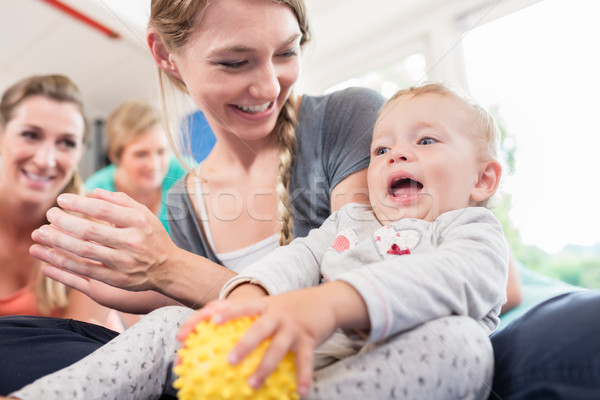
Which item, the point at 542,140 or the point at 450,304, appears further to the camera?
the point at 542,140

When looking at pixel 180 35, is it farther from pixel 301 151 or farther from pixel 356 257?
pixel 356 257

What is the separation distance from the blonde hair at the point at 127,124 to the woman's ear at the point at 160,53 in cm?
130

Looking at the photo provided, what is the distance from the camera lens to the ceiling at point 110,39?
2049 millimetres

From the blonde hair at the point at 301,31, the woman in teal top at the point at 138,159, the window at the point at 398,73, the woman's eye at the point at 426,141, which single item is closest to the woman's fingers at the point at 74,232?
the blonde hair at the point at 301,31

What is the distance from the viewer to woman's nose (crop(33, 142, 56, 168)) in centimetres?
141

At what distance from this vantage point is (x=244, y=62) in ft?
2.99

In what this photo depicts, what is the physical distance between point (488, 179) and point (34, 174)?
1.41 metres

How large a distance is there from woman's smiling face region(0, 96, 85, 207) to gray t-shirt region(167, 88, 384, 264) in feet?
3.00

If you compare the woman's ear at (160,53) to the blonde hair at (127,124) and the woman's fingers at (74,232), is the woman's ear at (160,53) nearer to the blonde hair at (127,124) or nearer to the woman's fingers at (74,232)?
the woman's fingers at (74,232)

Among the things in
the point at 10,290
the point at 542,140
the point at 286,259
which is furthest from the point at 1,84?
the point at 542,140

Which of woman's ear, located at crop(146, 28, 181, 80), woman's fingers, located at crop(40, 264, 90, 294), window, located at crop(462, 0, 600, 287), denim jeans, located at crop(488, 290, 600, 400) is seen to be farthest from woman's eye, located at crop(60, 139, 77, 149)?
window, located at crop(462, 0, 600, 287)

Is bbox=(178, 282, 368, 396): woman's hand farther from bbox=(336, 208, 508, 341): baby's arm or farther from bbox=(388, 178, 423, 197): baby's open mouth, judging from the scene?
bbox=(388, 178, 423, 197): baby's open mouth

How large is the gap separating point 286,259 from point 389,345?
246 mm

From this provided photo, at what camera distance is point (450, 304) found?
0.53 meters
